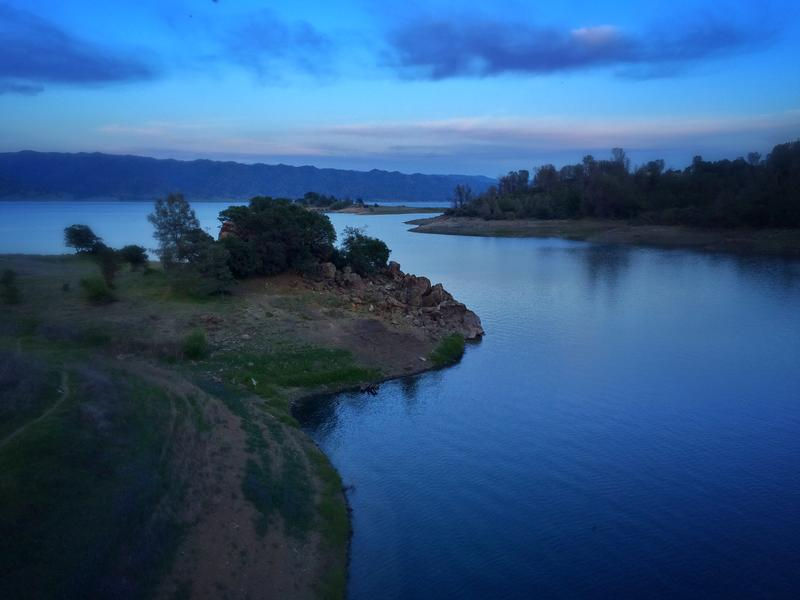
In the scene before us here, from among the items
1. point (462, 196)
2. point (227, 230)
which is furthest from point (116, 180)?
point (227, 230)

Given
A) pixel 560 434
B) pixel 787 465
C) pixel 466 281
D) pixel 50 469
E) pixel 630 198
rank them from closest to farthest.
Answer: pixel 50 469, pixel 787 465, pixel 560 434, pixel 466 281, pixel 630 198

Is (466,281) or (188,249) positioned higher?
(188,249)

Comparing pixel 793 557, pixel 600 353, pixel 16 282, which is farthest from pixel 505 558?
pixel 16 282

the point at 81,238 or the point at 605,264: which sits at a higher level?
the point at 81,238

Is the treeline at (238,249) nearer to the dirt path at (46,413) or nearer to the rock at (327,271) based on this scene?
the rock at (327,271)

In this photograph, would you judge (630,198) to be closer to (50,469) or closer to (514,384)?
(514,384)

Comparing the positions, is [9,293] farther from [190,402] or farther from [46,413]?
[46,413]
